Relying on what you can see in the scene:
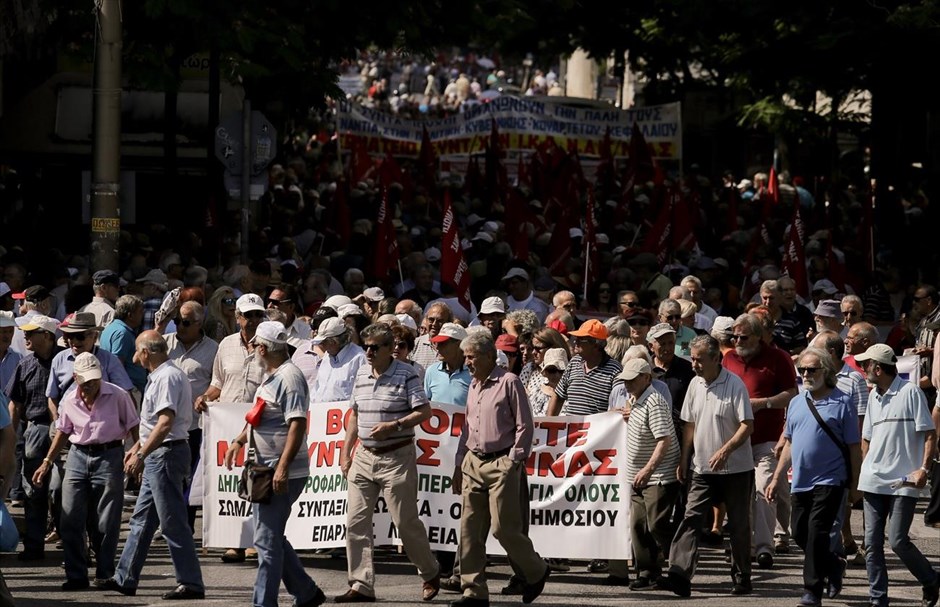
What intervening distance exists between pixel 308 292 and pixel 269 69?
397 centimetres

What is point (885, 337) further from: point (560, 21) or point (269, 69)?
point (560, 21)

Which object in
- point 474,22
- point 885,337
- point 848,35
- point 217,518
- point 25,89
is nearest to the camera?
point 217,518

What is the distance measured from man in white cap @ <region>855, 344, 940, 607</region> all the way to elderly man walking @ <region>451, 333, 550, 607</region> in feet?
6.23

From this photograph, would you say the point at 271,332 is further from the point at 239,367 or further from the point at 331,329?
the point at 239,367

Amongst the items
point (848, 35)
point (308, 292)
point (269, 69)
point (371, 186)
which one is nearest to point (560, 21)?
point (371, 186)

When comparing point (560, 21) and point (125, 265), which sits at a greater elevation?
point (560, 21)

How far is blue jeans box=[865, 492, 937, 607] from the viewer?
37.7 feet

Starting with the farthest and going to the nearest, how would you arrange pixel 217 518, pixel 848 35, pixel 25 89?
pixel 25 89 → pixel 848 35 → pixel 217 518

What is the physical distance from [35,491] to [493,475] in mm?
3084

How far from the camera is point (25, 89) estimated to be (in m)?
26.4

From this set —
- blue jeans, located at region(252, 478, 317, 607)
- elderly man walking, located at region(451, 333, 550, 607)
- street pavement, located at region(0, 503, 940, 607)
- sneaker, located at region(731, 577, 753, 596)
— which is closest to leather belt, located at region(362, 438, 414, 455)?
A: elderly man walking, located at region(451, 333, 550, 607)

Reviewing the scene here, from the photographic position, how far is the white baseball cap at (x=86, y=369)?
39.2 ft

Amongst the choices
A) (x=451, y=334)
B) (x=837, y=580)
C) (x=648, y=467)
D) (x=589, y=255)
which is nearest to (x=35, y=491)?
(x=451, y=334)

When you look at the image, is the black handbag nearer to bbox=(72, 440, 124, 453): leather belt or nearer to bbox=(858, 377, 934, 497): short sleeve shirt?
bbox=(72, 440, 124, 453): leather belt
